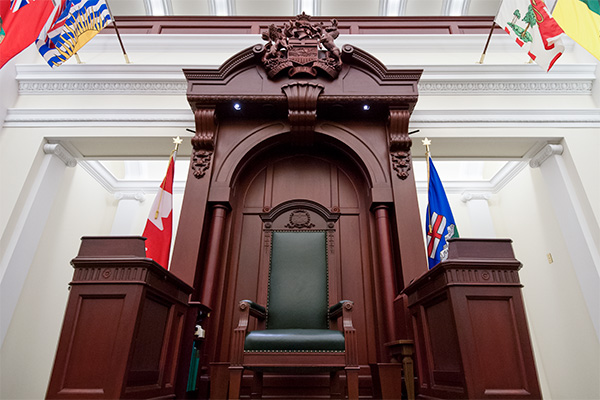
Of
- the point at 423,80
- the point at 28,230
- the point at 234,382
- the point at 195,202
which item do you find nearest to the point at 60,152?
the point at 28,230

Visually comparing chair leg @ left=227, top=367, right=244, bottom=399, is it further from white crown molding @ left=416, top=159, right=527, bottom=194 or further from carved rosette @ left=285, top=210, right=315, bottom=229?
white crown molding @ left=416, top=159, right=527, bottom=194

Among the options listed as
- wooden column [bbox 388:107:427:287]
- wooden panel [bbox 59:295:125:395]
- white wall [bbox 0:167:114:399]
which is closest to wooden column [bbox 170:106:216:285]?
wooden panel [bbox 59:295:125:395]

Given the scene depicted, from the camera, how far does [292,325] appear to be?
2.42 meters

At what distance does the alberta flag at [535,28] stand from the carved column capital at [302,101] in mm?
1992

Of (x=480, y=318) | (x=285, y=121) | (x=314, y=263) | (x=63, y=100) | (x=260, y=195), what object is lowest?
(x=480, y=318)

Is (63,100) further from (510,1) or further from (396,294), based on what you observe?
(510,1)

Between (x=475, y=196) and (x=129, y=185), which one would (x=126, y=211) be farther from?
(x=475, y=196)

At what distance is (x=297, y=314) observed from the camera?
246 centimetres

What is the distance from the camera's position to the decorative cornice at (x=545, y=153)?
3459 millimetres

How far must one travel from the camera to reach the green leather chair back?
245cm

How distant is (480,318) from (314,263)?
1.31m

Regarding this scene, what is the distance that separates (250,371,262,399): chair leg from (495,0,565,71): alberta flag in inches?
135

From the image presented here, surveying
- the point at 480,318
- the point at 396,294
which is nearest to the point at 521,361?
the point at 480,318

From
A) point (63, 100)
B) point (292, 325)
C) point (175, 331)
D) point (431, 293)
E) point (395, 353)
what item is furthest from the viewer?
point (63, 100)
